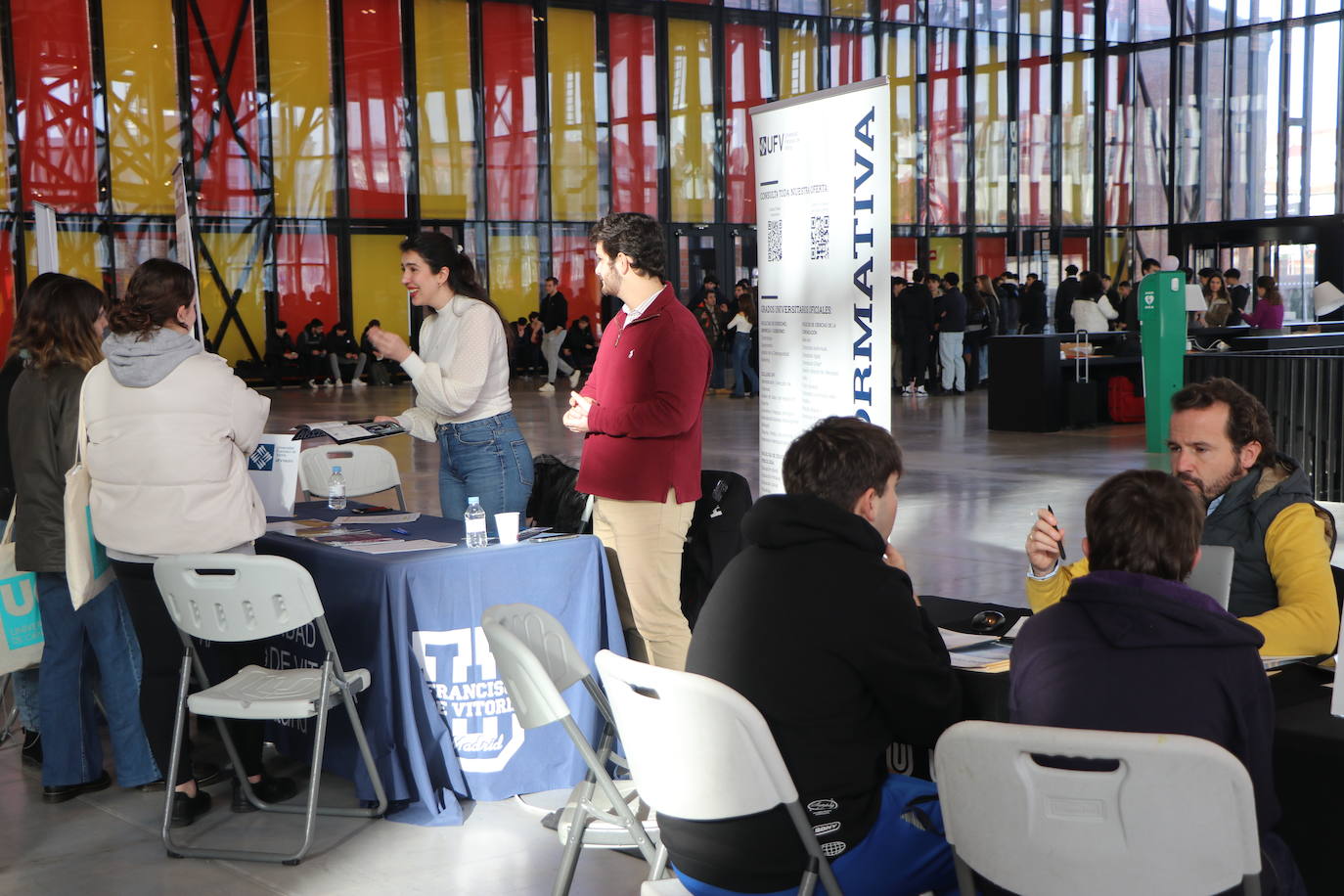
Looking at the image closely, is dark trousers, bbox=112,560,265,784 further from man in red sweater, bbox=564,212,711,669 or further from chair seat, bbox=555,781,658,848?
man in red sweater, bbox=564,212,711,669

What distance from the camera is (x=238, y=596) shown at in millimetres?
3338

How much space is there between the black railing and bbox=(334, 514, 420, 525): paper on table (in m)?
5.41

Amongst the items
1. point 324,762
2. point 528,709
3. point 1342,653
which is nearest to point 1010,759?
point 1342,653

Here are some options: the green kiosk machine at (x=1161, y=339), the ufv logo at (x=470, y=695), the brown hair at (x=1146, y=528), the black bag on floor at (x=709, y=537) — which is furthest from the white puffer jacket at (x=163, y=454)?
the green kiosk machine at (x=1161, y=339)

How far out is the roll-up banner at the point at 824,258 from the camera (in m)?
4.24

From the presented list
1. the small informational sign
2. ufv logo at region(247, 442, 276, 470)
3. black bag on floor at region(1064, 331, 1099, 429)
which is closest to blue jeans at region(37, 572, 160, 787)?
the small informational sign

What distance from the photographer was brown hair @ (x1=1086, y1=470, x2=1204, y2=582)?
6.64 feet

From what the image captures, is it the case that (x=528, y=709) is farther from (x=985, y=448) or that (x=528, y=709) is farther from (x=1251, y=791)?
(x=985, y=448)

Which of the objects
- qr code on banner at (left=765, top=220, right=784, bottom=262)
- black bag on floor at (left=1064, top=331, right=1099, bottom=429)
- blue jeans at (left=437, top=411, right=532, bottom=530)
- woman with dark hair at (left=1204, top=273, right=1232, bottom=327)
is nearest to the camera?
blue jeans at (left=437, top=411, right=532, bottom=530)

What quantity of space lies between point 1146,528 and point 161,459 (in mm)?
2495

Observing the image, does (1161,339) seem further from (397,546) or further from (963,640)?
(963,640)

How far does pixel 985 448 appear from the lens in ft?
37.6

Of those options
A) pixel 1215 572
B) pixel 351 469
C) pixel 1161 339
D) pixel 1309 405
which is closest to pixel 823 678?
pixel 1215 572

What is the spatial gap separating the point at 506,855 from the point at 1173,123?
24.6 m
